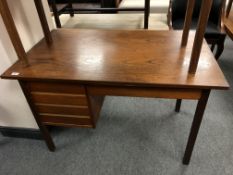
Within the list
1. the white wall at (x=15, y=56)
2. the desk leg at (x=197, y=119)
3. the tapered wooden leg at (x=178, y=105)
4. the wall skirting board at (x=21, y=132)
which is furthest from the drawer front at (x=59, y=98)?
the tapered wooden leg at (x=178, y=105)

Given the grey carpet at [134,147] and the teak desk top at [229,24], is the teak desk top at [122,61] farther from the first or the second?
the teak desk top at [229,24]

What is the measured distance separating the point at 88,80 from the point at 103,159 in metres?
0.69

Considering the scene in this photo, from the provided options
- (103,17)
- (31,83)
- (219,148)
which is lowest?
(219,148)

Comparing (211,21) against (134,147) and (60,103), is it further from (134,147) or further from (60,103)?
(60,103)

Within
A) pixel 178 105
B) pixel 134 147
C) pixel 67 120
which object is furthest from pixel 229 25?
pixel 67 120

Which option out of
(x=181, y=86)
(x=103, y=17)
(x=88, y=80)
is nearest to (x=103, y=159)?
(x=88, y=80)

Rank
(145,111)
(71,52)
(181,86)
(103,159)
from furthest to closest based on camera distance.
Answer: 1. (145,111)
2. (103,159)
3. (71,52)
4. (181,86)

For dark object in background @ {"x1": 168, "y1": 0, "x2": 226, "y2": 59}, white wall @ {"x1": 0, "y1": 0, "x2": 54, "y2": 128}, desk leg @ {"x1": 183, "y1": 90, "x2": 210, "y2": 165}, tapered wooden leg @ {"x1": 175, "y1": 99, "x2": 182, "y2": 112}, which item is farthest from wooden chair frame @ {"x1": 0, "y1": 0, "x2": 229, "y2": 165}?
dark object in background @ {"x1": 168, "y1": 0, "x2": 226, "y2": 59}

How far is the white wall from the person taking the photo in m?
1.10

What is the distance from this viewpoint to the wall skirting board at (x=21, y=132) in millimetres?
1473

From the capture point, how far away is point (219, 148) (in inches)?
54.6

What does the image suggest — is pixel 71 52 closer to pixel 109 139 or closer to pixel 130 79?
pixel 130 79

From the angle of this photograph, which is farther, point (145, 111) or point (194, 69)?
point (145, 111)

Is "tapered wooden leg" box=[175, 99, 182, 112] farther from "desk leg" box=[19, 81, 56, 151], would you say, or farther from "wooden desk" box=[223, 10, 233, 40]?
"desk leg" box=[19, 81, 56, 151]
